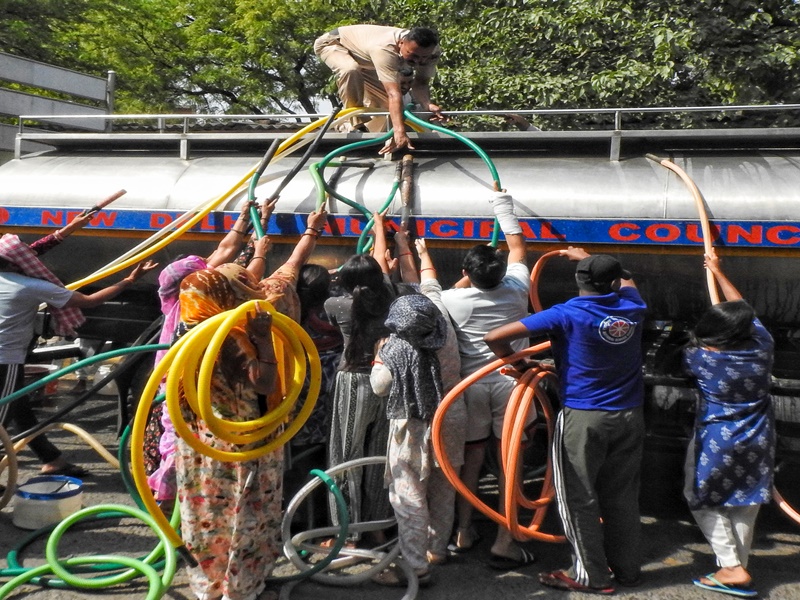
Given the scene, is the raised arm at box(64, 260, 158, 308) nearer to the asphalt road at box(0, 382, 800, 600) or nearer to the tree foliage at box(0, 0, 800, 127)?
the asphalt road at box(0, 382, 800, 600)

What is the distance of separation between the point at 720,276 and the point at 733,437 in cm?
84

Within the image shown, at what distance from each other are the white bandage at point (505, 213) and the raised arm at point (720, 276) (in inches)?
39.2

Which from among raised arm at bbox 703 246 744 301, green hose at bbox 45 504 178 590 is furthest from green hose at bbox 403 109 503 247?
green hose at bbox 45 504 178 590

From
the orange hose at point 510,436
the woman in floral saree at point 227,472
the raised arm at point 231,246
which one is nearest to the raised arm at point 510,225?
the orange hose at point 510,436

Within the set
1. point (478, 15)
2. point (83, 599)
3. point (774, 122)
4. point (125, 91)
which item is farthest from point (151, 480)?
point (125, 91)

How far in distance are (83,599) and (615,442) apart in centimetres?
254

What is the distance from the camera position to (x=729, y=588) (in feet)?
14.3

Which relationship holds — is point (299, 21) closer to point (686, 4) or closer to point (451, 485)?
point (686, 4)

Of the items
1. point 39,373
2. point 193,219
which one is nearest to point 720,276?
point 193,219

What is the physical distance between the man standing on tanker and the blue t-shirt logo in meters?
2.09

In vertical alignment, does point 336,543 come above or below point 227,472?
below

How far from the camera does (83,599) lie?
427 centimetres

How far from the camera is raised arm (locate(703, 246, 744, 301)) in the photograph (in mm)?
4689

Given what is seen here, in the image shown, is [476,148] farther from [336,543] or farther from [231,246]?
[336,543]
